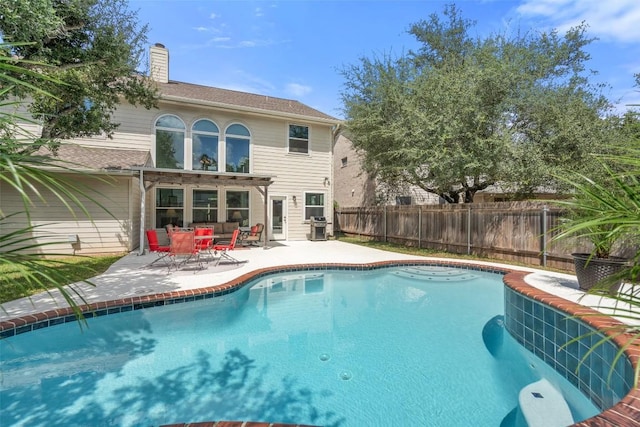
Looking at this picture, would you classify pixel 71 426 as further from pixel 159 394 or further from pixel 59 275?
pixel 59 275

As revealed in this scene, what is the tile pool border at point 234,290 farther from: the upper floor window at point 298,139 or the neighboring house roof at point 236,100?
the upper floor window at point 298,139

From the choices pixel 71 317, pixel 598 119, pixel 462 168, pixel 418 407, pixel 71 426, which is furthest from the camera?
pixel 598 119

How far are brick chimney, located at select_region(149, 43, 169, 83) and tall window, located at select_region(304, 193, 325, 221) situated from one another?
27.9 ft

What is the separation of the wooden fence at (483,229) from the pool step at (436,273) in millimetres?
2122

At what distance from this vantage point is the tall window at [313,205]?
15.9 m

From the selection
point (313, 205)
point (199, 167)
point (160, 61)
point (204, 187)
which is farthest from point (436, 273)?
point (160, 61)

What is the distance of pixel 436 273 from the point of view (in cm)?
895

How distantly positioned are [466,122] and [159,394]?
10.8m

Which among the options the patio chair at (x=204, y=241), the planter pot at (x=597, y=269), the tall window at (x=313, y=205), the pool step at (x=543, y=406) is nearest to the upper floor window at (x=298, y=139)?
the tall window at (x=313, y=205)

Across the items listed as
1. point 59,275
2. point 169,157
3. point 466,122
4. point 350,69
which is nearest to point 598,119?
point 466,122

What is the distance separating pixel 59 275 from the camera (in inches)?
46.0

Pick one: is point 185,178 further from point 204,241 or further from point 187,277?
point 187,277

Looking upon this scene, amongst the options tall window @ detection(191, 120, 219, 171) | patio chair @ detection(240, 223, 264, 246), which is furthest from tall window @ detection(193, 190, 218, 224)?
patio chair @ detection(240, 223, 264, 246)

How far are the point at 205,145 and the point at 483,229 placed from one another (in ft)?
37.3
